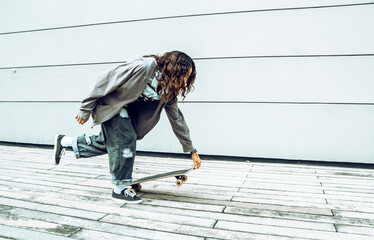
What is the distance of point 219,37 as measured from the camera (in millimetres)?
4477

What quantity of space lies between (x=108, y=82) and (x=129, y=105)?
1.09 feet

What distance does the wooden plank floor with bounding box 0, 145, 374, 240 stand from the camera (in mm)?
2121

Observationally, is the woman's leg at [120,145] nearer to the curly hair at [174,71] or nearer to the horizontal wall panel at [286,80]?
the curly hair at [174,71]

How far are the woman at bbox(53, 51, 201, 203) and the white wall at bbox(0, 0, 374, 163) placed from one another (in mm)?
1761

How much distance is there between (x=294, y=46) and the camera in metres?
4.21

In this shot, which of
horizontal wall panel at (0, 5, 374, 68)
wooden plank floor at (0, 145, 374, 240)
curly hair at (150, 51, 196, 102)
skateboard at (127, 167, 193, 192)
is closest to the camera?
wooden plank floor at (0, 145, 374, 240)

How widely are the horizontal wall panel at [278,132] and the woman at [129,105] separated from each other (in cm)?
173

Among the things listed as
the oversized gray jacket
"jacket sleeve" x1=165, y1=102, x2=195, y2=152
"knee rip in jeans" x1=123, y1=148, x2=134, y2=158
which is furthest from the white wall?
"knee rip in jeans" x1=123, y1=148, x2=134, y2=158

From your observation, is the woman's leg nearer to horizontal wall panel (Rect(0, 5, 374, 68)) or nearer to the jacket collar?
the jacket collar

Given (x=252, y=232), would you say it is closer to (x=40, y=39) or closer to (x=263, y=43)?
(x=263, y=43)

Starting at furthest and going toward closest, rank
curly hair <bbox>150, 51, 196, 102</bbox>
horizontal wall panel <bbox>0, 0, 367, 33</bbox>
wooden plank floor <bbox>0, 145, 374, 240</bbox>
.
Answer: horizontal wall panel <bbox>0, 0, 367, 33</bbox> → curly hair <bbox>150, 51, 196, 102</bbox> → wooden plank floor <bbox>0, 145, 374, 240</bbox>

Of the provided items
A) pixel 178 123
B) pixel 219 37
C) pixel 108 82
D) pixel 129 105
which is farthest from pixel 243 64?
pixel 108 82

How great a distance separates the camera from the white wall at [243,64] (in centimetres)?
408

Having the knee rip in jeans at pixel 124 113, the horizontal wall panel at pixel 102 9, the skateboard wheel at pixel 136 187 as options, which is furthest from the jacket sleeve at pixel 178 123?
the horizontal wall panel at pixel 102 9
